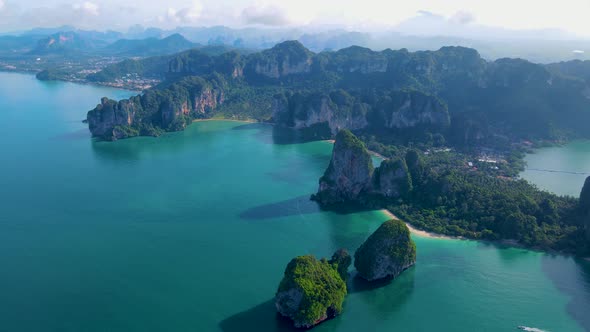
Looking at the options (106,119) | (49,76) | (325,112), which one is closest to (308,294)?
(325,112)

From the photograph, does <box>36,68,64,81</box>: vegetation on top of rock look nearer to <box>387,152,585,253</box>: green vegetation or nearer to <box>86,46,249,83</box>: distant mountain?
<box>86,46,249,83</box>: distant mountain

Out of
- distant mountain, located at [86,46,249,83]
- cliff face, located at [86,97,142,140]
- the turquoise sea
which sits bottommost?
the turquoise sea

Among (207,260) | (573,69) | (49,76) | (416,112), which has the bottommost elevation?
(207,260)

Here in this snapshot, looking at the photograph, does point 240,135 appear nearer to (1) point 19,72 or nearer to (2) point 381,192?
(2) point 381,192

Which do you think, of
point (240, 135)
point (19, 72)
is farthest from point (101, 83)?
point (240, 135)

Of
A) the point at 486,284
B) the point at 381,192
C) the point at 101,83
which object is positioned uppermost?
the point at 101,83

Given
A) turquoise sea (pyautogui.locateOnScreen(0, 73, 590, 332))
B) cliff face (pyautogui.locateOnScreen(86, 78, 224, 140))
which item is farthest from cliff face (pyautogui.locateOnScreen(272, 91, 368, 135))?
cliff face (pyautogui.locateOnScreen(86, 78, 224, 140))

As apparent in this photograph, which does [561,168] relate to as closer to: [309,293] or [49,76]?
[309,293]
